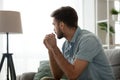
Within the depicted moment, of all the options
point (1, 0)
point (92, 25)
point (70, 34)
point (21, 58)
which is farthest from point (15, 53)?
point (70, 34)

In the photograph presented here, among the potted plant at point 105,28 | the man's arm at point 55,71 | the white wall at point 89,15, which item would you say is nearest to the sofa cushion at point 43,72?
the man's arm at point 55,71

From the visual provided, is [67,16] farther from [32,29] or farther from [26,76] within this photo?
[32,29]

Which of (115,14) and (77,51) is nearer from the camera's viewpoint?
(77,51)

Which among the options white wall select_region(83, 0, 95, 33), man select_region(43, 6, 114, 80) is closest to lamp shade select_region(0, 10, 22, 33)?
man select_region(43, 6, 114, 80)

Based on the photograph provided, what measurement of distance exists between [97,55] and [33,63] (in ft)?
7.03

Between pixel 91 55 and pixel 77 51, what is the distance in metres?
0.15

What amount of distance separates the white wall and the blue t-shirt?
6.76ft

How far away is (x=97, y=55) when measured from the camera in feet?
6.19

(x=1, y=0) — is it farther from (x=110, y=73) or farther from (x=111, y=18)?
(x=110, y=73)

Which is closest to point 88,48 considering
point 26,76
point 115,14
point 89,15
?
point 26,76

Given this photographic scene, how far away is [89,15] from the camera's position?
409 cm

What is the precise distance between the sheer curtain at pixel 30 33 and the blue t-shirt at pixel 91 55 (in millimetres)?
1901

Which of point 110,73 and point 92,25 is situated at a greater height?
point 92,25

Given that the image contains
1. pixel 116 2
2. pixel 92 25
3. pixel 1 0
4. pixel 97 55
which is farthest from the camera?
pixel 92 25
